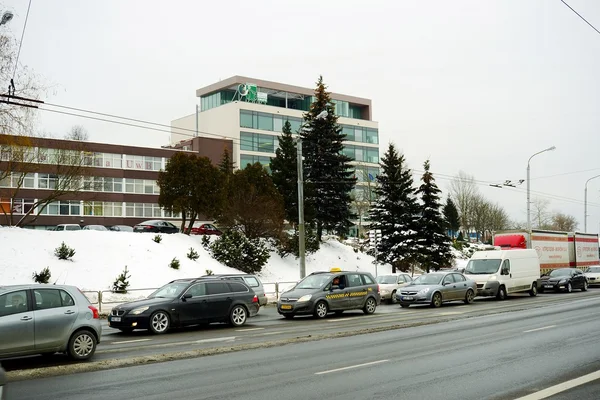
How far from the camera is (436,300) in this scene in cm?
2647

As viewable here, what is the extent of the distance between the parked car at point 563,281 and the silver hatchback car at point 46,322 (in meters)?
30.0

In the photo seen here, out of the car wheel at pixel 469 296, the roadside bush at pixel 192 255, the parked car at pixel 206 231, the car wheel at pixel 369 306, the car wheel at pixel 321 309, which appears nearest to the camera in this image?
the car wheel at pixel 321 309

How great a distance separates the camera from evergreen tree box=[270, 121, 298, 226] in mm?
51281

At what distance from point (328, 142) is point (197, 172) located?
579 inches

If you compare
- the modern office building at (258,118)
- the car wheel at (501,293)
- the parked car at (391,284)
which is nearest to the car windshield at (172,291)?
the parked car at (391,284)

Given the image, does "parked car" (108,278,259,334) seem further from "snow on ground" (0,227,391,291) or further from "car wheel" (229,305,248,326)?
"snow on ground" (0,227,391,291)

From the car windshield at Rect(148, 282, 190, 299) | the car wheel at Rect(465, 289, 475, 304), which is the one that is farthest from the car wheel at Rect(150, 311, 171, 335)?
the car wheel at Rect(465, 289, 475, 304)

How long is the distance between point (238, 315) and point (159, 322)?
2.85 m

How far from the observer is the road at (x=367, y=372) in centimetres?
862

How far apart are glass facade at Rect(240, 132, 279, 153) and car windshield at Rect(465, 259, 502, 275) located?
5616 centimetres

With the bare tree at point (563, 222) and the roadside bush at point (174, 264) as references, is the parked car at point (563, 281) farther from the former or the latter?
the bare tree at point (563, 222)

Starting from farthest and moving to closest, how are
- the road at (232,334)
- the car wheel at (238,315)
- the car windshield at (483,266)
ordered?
the car windshield at (483,266)
the car wheel at (238,315)
the road at (232,334)

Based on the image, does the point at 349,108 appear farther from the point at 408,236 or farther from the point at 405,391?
the point at 405,391

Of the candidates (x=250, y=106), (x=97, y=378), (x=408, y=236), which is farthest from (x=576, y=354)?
(x=250, y=106)
